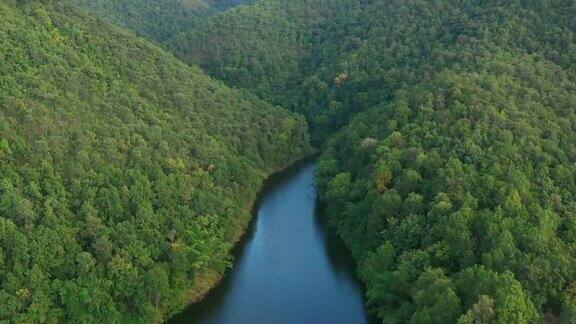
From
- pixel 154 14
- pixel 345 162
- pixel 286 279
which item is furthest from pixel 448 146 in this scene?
pixel 154 14

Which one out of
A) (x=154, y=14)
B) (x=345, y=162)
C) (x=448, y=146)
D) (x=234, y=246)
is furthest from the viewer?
(x=154, y=14)

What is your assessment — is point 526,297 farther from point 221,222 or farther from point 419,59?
point 419,59

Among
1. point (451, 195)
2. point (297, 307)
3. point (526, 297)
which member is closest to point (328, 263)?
point (297, 307)

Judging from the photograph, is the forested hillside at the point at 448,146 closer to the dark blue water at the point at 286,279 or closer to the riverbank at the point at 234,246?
the dark blue water at the point at 286,279

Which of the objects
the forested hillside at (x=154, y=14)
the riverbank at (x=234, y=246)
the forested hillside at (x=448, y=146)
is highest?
the forested hillside at (x=448, y=146)

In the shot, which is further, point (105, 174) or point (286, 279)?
point (286, 279)

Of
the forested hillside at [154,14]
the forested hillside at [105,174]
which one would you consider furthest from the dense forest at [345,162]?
the forested hillside at [154,14]

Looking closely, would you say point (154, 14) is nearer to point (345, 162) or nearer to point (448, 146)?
point (345, 162)
